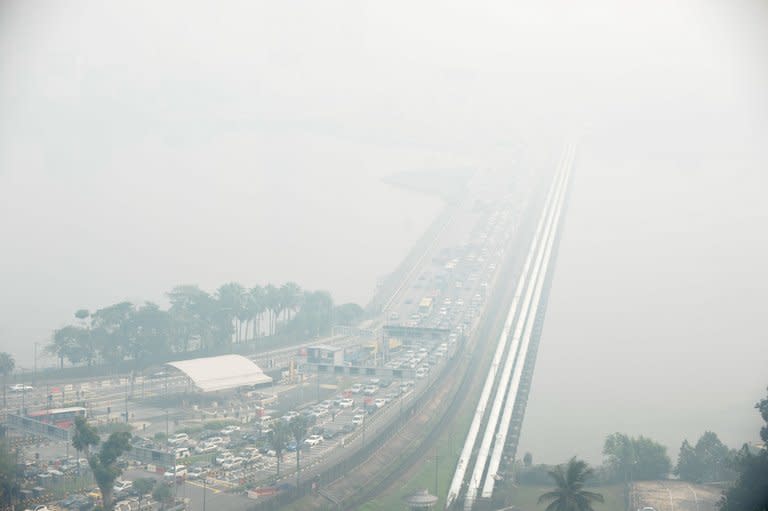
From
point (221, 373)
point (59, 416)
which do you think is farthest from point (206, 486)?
point (221, 373)

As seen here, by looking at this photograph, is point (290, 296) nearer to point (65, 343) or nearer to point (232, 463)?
point (65, 343)

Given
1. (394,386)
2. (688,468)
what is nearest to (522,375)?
(394,386)

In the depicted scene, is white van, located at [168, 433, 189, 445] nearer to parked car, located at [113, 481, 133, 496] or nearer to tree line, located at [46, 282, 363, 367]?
parked car, located at [113, 481, 133, 496]

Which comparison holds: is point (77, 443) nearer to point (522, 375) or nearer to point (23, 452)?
point (23, 452)

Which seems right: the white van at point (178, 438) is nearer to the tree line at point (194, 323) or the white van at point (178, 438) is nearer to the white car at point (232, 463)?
the white car at point (232, 463)

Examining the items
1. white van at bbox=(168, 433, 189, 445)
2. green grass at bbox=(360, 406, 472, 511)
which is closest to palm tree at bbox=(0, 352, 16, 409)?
white van at bbox=(168, 433, 189, 445)

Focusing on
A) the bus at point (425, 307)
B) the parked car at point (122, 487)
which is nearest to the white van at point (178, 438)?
the parked car at point (122, 487)
